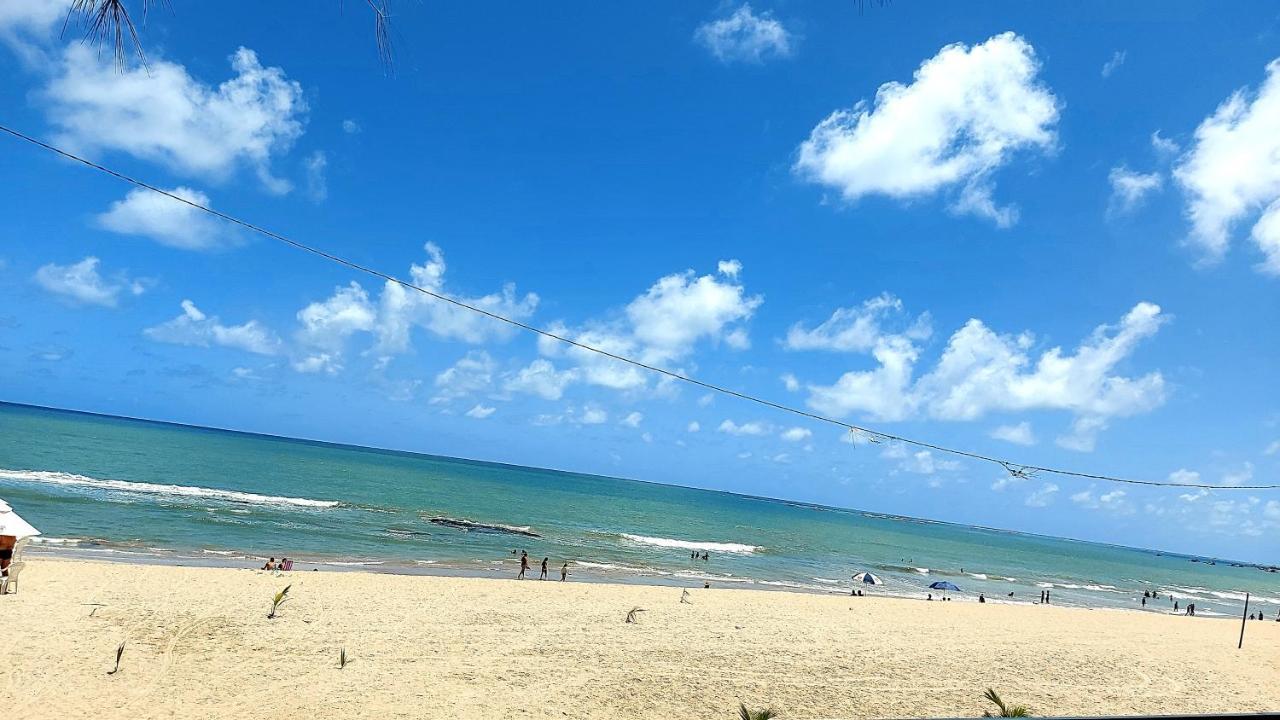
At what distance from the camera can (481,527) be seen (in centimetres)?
4550

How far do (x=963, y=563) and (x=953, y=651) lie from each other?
186 feet

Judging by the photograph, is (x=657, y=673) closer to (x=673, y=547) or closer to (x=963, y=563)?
(x=673, y=547)

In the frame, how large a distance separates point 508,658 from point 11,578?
35.3 feet

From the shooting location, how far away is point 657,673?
40.9ft

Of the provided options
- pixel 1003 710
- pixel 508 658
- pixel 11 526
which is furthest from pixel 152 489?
pixel 1003 710

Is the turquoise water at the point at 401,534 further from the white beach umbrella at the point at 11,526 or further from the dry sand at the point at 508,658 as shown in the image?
the white beach umbrella at the point at 11,526

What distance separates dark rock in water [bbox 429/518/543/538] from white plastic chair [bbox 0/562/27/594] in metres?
28.6

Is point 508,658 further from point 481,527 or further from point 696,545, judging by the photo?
point 696,545

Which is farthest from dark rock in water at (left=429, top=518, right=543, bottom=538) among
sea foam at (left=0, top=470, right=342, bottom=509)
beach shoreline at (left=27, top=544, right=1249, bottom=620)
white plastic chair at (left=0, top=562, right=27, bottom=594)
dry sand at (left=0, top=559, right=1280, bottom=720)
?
white plastic chair at (left=0, top=562, right=27, bottom=594)

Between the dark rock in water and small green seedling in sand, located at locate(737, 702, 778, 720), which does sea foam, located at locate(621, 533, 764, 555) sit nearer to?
the dark rock in water

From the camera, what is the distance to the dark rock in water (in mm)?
43906

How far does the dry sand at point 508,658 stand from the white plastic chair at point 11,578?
1.31 feet

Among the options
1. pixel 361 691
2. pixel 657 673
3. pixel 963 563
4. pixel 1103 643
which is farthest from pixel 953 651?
pixel 963 563

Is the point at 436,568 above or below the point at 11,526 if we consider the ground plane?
below
